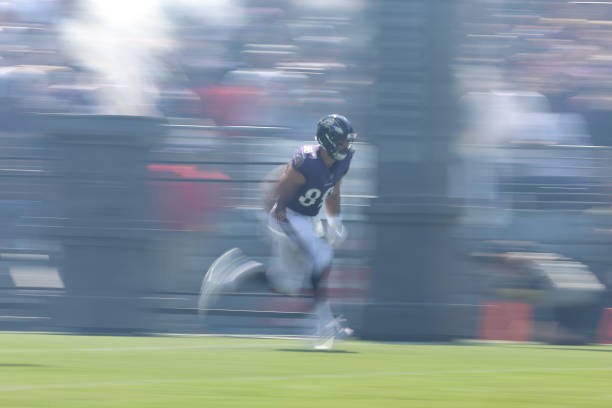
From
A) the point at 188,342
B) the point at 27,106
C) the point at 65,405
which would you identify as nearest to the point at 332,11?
the point at 27,106

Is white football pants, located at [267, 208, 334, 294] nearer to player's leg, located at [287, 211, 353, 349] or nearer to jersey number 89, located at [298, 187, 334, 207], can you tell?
player's leg, located at [287, 211, 353, 349]

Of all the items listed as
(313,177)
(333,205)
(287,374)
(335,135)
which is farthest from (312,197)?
(287,374)

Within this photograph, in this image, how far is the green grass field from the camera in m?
5.32

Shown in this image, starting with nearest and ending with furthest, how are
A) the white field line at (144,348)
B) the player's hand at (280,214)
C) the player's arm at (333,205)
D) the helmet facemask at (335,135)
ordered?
the white field line at (144,348) < the helmet facemask at (335,135) < the player's hand at (280,214) < the player's arm at (333,205)

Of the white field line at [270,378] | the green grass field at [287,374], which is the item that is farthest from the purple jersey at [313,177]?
the white field line at [270,378]

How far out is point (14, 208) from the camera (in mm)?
9852

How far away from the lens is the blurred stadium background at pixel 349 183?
360 inches

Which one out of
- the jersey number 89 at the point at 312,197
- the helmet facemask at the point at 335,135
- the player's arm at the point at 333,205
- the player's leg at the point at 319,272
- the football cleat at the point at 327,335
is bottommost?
the football cleat at the point at 327,335

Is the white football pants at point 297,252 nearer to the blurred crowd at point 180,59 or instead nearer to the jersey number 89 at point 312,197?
the jersey number 89 at point 312,197

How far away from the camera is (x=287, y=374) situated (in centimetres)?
640

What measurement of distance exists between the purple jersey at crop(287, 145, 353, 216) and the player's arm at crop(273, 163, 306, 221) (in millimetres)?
34

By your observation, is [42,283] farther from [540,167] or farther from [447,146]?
[540,167]

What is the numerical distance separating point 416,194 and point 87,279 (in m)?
2.99

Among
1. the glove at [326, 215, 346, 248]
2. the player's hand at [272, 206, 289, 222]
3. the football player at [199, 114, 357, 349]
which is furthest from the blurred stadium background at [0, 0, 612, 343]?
the player's hand at [272, 206, 289, 222]
